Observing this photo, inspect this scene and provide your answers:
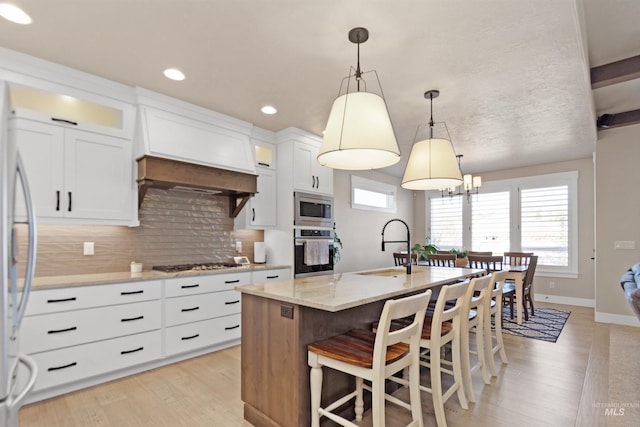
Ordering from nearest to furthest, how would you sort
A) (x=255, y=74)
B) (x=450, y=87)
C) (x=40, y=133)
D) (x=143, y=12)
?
(x=143, y=12)
(x=40, y=133)
(x=255, y=74)
(x=450, y=87)

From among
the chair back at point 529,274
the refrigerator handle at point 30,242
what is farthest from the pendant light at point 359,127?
the chair back at point 529,274

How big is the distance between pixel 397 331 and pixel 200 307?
2.31 m

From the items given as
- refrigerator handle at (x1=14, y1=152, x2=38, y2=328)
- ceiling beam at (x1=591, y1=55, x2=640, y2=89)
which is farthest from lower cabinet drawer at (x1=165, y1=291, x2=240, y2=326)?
→ ceiling beam at (x1=591, y1=55, x2=640, y2=89)

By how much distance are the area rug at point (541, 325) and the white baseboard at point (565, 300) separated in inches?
31.8

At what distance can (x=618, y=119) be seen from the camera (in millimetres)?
4508

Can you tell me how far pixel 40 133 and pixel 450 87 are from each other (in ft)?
11.5

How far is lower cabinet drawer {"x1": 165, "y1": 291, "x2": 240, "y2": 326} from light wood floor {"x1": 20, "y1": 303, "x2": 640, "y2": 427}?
0.41 metres

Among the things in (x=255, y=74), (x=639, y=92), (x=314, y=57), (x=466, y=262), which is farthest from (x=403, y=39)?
(x=466, y=262)

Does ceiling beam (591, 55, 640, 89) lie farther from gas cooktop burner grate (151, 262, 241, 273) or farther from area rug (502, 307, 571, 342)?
gas cooktop burner grate (151, 262, 241, 273)

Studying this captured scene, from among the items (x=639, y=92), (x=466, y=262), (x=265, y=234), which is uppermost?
(x=639, y=92)

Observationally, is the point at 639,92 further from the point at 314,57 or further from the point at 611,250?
the point at 314,57

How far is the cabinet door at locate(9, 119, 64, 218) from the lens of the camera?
2555mm

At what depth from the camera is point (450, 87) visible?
3035 mm

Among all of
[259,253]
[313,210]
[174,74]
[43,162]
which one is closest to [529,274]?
[313,210]
